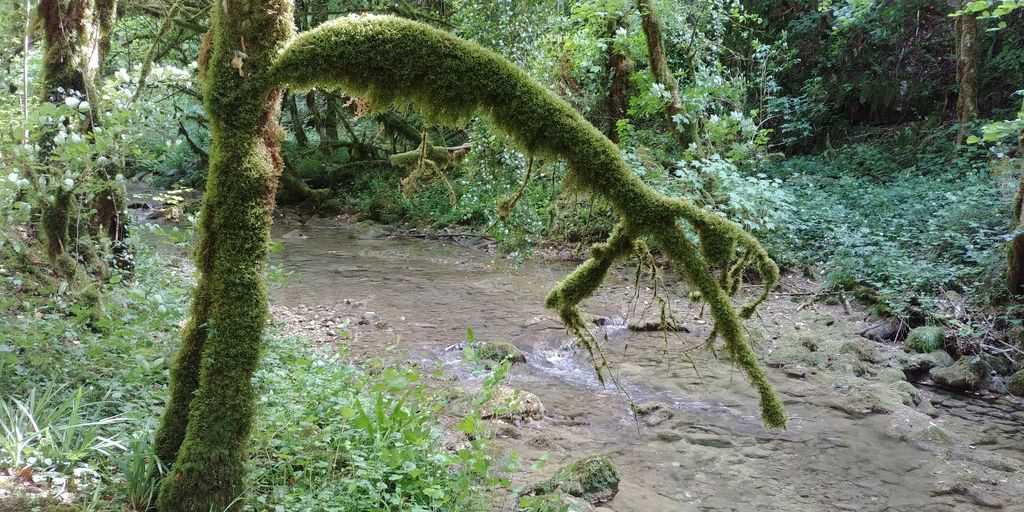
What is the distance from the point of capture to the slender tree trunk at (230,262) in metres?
2.91

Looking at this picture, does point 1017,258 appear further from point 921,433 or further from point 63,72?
point 63,72

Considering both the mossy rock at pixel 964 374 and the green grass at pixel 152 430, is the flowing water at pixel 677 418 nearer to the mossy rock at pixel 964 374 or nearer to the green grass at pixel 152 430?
the mossy rock at pixel 964 374

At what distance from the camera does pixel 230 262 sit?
3.05m

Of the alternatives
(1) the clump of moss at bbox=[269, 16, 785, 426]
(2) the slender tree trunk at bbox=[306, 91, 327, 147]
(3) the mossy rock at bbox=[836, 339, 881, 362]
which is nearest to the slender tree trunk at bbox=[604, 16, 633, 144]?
(3) the mossy rock at bbox=[836, 339, 881, 362]

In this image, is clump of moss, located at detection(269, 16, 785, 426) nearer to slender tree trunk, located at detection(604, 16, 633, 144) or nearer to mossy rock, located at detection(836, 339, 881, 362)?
mossy rock, located at detection(836, 339, 881, 362)

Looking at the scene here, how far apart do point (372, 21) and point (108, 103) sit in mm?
3802

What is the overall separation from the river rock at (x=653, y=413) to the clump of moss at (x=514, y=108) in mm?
3322

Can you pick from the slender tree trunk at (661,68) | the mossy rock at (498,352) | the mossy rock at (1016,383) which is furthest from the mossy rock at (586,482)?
the slender tree trunk at (661,68)

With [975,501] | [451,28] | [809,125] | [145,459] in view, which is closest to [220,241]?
[145,459]

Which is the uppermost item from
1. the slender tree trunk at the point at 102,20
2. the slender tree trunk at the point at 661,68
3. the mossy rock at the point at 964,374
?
the slender tree trunk at the point at 661,68

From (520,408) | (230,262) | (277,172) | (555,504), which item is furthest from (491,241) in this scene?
(230,262)

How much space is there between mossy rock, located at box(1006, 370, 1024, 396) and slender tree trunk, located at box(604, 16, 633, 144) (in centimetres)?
751

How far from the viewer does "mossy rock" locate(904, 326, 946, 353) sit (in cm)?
808

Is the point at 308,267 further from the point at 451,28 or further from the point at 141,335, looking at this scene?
the point at 141,335
